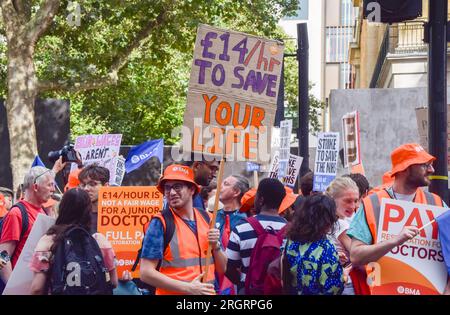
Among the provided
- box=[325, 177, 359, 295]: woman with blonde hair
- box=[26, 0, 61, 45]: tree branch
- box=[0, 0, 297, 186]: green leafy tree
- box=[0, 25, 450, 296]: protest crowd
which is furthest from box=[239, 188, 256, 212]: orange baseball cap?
box=[26, 0, 61, 45]: tree branch

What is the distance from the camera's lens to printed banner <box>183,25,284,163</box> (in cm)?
755

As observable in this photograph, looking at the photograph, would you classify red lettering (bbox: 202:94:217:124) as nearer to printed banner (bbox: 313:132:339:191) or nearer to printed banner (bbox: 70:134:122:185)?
printed banner (bbox: 313:132:339:191)

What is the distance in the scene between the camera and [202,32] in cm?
773

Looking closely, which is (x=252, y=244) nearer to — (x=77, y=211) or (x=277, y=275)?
(x=277, y=275)

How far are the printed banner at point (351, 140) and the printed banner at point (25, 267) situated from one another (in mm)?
6010

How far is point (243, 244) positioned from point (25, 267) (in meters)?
1.47

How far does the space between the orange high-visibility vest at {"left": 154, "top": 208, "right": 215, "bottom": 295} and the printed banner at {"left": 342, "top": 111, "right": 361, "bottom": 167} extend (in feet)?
19.3

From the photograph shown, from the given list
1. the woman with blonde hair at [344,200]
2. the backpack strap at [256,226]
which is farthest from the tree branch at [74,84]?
the backpack strap at [256,226]

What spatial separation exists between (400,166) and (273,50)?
5.19ft

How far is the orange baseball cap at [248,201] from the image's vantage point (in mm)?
8837

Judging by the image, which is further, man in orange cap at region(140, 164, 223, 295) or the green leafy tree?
the green leafy tree

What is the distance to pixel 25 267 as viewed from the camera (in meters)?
7.18

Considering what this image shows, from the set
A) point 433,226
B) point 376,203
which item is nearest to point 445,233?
point 433,226

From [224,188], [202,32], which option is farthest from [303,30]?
[202,32]
